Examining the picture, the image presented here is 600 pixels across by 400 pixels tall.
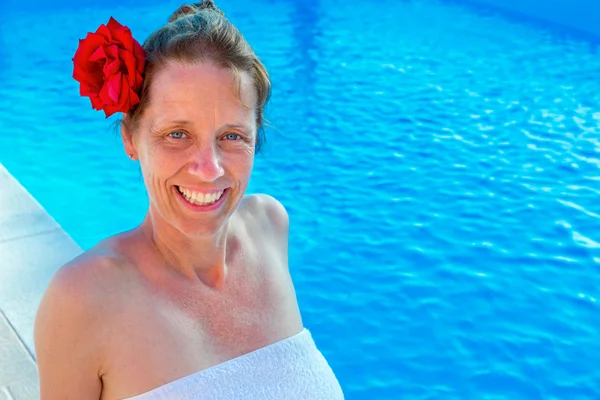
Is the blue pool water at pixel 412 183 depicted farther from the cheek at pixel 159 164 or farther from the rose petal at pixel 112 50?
the rose petal at pixel 112 50

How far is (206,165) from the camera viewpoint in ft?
4.96

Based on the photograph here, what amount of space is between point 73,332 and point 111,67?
50cm

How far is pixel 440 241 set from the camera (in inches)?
184

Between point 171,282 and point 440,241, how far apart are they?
3.22 meters

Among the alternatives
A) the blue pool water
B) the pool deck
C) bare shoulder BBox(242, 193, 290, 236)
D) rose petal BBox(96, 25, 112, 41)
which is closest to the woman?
rose petal BBox(96, 25, 112, 41)

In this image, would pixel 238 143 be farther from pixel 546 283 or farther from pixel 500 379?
pixel 546 283

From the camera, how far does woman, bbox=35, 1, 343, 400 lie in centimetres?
145

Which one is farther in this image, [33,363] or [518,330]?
[518,330]

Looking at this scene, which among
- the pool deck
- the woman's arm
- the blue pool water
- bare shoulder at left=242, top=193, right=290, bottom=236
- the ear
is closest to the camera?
the woman's arm

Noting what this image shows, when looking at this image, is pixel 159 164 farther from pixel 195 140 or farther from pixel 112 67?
pixel 112 67

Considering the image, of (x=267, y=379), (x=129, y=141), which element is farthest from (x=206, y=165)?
(x=267, y=379)

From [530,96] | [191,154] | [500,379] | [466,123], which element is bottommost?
[191,154]

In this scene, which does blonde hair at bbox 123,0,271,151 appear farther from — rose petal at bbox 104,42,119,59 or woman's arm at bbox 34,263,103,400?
woman's arm at bbox 34,263,103,400

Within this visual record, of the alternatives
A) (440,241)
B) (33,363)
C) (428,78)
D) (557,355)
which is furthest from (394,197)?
(33,363)
